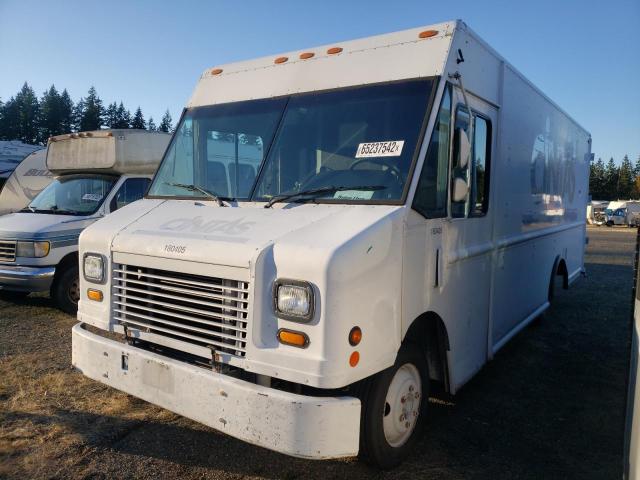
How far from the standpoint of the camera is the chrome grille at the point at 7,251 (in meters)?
7.50

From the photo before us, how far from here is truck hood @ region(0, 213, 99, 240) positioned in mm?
7441

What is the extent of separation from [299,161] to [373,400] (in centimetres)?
176

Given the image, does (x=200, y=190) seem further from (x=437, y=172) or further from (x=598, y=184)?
(x=598, y=184)

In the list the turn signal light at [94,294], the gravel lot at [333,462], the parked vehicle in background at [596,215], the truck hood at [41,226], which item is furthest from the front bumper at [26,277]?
the parked vehicle in background at [596,215]

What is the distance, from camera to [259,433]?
9.52 ft

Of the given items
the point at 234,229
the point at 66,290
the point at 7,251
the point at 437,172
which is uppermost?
the point at 437,172

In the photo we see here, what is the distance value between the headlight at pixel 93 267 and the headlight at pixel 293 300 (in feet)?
5.30

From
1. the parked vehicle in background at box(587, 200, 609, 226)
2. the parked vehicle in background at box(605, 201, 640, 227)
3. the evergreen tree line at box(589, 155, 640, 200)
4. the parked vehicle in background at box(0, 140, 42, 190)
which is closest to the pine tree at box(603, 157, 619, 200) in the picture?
the evergreen tree line at box(589, 155, 640, 200)

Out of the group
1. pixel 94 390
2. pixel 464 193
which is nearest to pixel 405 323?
pixel 464 193

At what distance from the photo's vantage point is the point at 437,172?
3662 millimetres

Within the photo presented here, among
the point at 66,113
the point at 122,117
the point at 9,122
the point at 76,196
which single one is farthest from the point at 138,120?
the point at 76,196

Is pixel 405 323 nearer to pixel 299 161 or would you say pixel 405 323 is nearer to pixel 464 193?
pixel 464 193

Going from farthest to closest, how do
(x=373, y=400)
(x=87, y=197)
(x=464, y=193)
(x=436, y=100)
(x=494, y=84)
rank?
(x=87, y=197)
(x=494, y=84)
(x=464, y=193)
(x=436, y=100)
(x=373, y=400)

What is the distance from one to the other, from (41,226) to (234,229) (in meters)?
5.40
